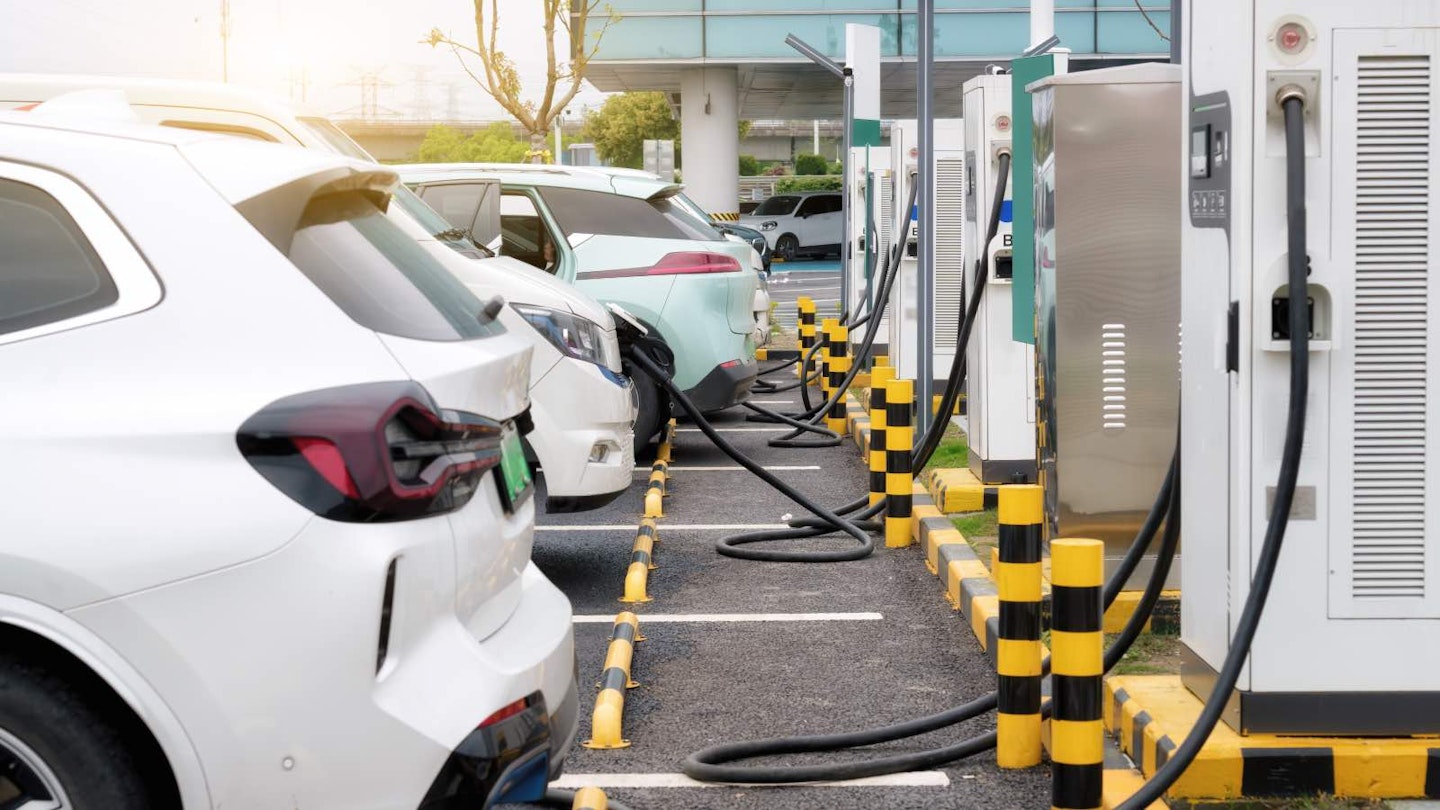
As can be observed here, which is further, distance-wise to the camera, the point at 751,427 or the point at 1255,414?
the point at 751,427

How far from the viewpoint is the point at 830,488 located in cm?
1064

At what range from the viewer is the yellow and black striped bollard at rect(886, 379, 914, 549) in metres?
8.49

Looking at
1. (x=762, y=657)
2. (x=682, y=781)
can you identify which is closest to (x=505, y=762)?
(x=682, y=781)

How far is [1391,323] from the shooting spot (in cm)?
432

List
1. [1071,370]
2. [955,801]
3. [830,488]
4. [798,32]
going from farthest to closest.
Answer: [798,32], [830,488], [1071,370], [955,801]

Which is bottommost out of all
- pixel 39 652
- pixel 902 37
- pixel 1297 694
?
pixel 1297 694

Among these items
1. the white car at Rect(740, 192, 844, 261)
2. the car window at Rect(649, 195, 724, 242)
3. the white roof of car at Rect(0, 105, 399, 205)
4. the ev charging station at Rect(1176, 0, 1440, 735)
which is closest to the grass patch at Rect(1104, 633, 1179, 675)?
the ev charging station at Rect(1176, 0, 1440, 735)

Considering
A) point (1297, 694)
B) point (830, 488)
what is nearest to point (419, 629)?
point (1297, 694)

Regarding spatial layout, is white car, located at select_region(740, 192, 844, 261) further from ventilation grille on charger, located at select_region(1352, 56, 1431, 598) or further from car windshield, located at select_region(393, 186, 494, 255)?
ventilation grille on charger, located at select_region(1352, 56, 1431, 598)

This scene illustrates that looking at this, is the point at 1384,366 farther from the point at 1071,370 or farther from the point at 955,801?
the point at 1071,370

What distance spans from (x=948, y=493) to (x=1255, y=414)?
4649 mm

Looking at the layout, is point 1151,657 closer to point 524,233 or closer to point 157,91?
point 157,91

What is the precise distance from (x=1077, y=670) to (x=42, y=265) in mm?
2508

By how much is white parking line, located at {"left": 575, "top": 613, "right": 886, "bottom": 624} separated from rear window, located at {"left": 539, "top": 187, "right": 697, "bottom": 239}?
4.26 metres
